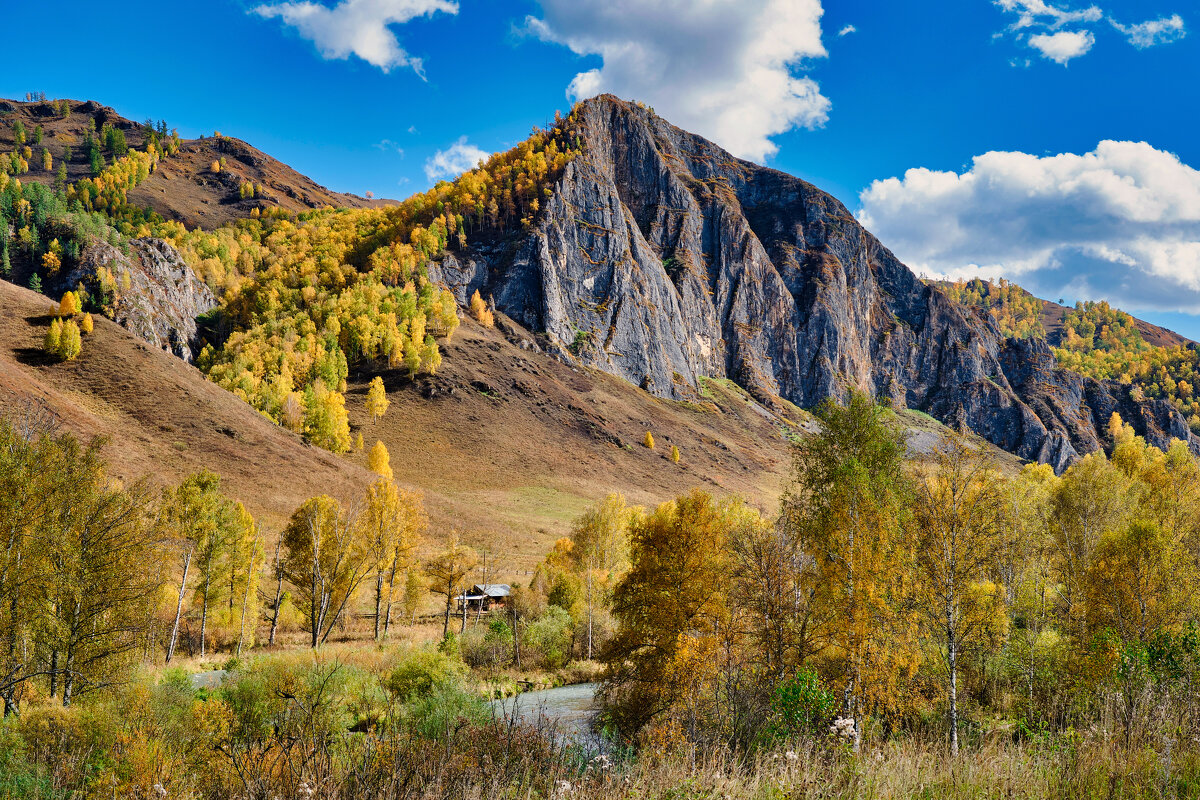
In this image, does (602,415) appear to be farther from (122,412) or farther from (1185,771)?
(1185,771)

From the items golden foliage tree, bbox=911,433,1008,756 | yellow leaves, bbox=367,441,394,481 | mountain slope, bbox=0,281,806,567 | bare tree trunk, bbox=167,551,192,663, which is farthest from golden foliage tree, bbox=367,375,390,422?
golden foliage tree, bbox=911,433,1008,756

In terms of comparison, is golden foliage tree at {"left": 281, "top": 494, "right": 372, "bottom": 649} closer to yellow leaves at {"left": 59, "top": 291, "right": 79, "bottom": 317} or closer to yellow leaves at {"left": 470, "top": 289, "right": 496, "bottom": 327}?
yellow leaves at {"left": 59, "top": 291, "right": 79, "bottom": 317}

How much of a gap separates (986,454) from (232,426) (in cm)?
8312

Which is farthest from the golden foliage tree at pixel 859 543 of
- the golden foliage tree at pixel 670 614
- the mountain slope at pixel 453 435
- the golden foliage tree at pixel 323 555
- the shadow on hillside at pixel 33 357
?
the shadow on hillside at pixel 33 357

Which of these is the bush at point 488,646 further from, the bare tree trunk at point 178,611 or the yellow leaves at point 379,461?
the yellow leaves at point 379,461

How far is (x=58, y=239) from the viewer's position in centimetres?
13775

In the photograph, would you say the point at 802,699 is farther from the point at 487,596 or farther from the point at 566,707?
the point at 487,596

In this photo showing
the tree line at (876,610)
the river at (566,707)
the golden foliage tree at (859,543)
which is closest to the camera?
the tree line at (876,610)

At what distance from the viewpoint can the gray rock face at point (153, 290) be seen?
107 metres

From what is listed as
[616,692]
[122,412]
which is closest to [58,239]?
[122,412]

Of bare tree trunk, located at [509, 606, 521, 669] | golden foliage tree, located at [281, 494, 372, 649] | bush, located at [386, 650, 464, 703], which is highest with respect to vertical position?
golden foliage tree, located at [281, 494, 372, 649]

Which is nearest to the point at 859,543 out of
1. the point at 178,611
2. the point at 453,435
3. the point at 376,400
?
the point at 178,611

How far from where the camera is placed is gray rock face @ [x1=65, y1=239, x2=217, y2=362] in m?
107

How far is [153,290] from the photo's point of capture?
115812mm
